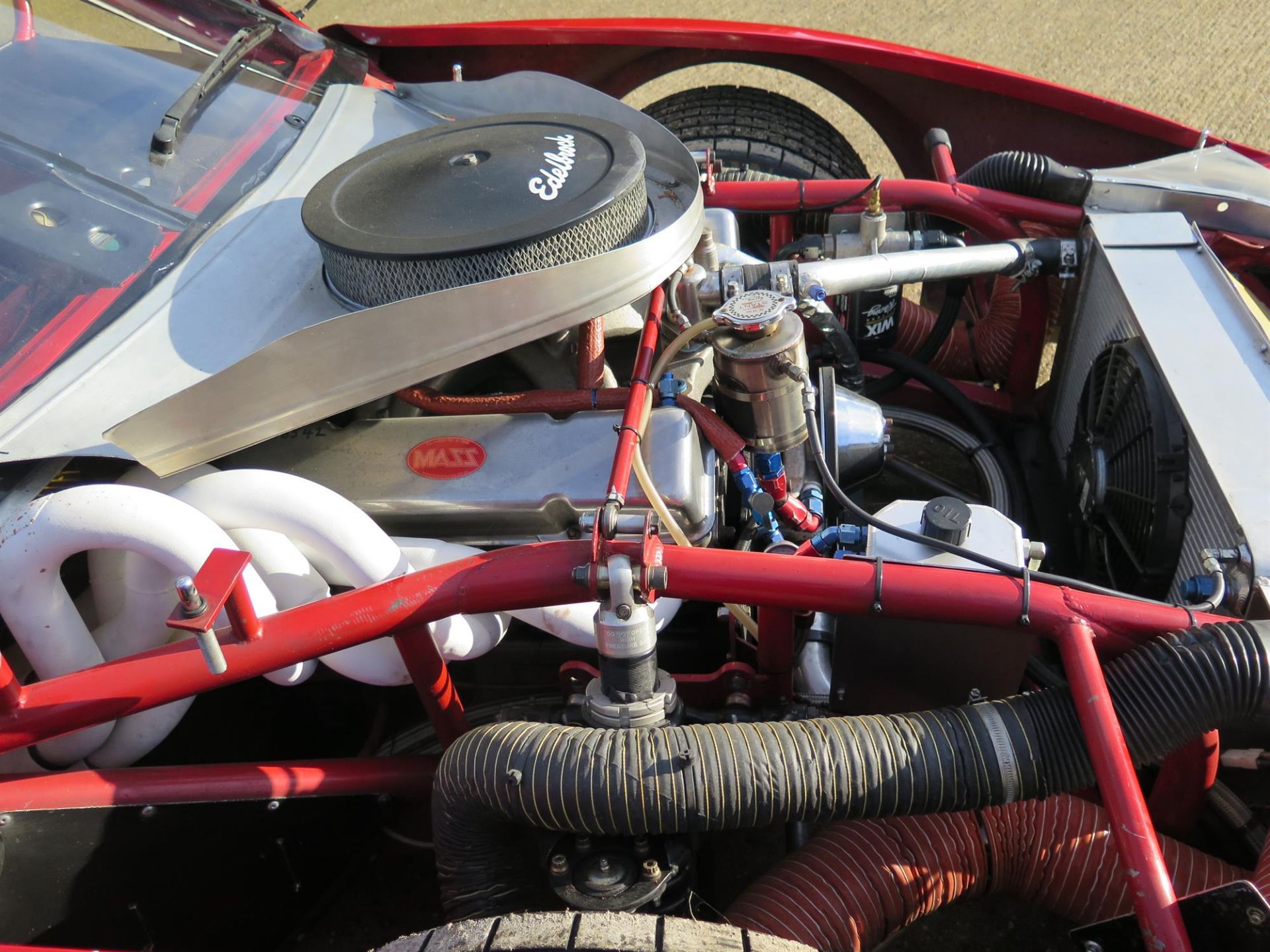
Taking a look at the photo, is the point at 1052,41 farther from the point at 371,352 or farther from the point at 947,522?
the point at 371,352

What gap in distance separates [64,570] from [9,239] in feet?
1.56

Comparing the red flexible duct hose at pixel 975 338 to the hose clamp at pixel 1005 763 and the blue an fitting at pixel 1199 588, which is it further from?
the hose clamp at pixel 1005 763

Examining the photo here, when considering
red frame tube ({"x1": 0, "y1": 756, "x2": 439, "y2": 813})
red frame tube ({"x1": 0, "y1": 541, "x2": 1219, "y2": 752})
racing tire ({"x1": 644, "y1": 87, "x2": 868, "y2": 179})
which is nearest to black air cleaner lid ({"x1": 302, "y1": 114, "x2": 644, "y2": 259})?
red frame tube ({"x1": 0, "y1": 541, "x2": 1219, "y2": 752})

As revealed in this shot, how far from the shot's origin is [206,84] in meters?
1.77

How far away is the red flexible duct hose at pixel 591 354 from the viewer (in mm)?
1517

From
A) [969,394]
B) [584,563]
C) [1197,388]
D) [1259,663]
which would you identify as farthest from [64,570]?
[969,394]

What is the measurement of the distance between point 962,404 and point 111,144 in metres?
1.56

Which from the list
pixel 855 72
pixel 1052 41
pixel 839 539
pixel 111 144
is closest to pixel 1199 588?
pixel 839 539

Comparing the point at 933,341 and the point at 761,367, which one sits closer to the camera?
the point at 761,367

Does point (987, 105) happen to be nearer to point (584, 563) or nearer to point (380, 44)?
point (380, 44)

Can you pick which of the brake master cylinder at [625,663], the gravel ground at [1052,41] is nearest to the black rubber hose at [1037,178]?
the brake master cylinder at [625,663]

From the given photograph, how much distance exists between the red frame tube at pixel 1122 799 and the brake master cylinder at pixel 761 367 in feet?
1.66

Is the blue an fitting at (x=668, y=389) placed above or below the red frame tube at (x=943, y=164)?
below

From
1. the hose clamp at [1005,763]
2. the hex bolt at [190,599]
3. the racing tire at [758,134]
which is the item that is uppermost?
the racing tire at [758,134]
